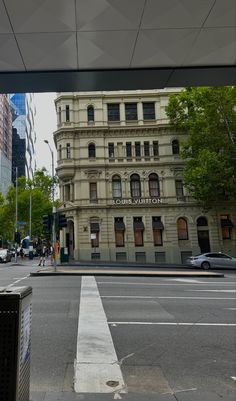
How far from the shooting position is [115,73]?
523 cm

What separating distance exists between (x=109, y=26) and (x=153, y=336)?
554 centimetres

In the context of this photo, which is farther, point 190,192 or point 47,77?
point 190,192

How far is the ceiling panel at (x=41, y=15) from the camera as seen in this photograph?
3729mm

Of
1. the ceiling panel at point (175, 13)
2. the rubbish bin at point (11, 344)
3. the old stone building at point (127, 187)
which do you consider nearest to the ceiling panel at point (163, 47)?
the ceiling panel at point (175, 13)

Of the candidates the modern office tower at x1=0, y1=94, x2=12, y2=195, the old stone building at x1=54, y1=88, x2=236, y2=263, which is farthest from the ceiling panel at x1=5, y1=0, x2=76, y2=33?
the modern office tower at x1=0, y1=94, x2=12, y2=195

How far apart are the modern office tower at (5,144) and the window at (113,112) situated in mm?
57862

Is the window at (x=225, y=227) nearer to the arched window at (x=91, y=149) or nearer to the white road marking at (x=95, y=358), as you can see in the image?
the arched window at (x=91, y=149)

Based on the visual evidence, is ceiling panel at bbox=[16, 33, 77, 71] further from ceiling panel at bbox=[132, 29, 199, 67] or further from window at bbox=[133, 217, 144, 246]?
window at bbox=[133, 217, 144, 246]

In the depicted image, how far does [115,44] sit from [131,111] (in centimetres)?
3670

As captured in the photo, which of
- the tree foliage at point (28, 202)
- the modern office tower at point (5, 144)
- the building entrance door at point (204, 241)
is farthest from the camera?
the modern office tower at point (5, 144)

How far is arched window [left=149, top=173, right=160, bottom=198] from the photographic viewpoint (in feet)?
127

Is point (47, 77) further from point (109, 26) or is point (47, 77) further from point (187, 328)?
point (187, 328)

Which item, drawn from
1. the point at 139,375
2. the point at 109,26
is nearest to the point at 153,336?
the point at 139,375

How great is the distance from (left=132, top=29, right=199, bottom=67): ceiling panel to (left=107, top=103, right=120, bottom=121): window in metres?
35.8
